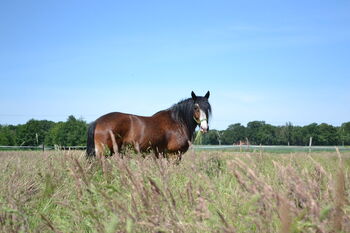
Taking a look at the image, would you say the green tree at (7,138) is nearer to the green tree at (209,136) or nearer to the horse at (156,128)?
the green tree at (209,136)

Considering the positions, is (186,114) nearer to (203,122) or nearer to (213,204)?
(203,122)

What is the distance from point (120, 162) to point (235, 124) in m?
122

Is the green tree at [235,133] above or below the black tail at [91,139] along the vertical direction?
above

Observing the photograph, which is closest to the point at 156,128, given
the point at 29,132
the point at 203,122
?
A: the point at 203,122

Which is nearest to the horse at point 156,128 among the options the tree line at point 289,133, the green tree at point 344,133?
the tree line at point 289,133

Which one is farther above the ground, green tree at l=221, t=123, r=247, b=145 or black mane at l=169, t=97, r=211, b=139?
green tree at l=221, t=123, r=247, b=145

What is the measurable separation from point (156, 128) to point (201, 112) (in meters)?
1.29

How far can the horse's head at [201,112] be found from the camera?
29.0 feet

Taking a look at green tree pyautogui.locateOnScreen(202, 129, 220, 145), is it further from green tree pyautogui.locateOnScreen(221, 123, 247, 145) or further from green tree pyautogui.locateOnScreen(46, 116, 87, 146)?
green tree pyautogui.locateOnScreen(221, 123, 247, 145)

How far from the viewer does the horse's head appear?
8.83 metres

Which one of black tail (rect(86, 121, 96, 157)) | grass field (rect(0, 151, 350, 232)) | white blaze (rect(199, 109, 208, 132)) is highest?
white blaze (rect(199, 109, 208, 132))

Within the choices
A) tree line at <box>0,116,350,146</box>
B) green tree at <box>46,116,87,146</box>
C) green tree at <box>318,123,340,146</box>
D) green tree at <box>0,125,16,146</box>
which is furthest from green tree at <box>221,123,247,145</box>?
green tree at <box>0,125,16,146</box>

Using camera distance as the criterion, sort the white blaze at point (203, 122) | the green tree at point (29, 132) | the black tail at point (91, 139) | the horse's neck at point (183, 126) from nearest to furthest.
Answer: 1. the black tail at point (91, 139)
2. the white blaze at point (203, 122)
3. the horse's neck at point (183, 126)
4. the green tree at point (29, 132)

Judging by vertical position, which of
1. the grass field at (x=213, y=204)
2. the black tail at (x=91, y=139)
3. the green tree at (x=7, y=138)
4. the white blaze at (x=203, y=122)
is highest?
the green tree at (x=7, y=138)
